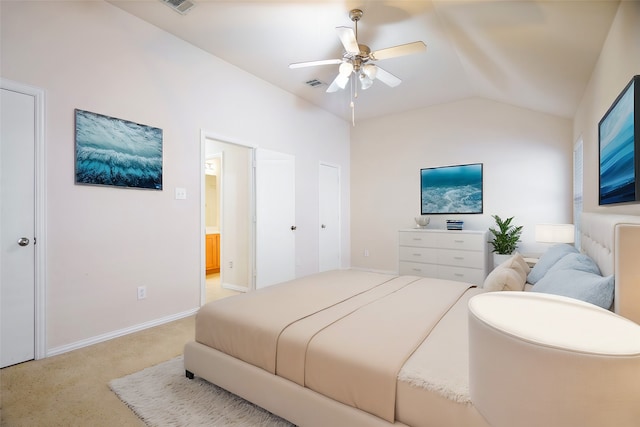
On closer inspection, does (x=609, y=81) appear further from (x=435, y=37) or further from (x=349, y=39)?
(x=349, y=39)

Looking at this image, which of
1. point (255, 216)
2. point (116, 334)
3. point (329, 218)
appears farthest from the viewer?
point (329, 218)

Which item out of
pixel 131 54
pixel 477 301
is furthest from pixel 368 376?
pixel 131 54

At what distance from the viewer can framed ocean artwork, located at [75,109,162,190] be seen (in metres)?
2.51

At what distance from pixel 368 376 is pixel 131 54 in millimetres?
3292

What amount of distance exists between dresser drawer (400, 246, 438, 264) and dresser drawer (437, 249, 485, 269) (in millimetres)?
89

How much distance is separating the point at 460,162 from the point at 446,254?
152 centimetres

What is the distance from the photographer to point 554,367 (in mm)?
662

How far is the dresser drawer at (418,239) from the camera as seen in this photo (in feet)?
15.2

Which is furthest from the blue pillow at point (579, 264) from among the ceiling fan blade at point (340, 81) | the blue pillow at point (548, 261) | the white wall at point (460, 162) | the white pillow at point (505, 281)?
the white wall at point (460, 162)

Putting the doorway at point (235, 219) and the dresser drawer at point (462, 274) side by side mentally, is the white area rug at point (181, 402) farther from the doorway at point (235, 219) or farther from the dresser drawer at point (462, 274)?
the dresser drawer at point (462, 274)

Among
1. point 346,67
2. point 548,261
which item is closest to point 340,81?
point 346,67

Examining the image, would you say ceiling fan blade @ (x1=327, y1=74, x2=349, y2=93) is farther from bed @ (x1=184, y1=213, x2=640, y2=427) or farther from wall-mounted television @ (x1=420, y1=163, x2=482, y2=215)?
wall-mounted television @ (x1=420, y1=163, x2=482, y2=215)

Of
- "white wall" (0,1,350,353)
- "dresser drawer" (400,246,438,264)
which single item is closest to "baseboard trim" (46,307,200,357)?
"white wall" (0,1,350,353)

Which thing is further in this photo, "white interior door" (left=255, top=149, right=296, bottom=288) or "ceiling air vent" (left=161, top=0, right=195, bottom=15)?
"white interior door" (left=255, top=149, right=296, bottom=288)
